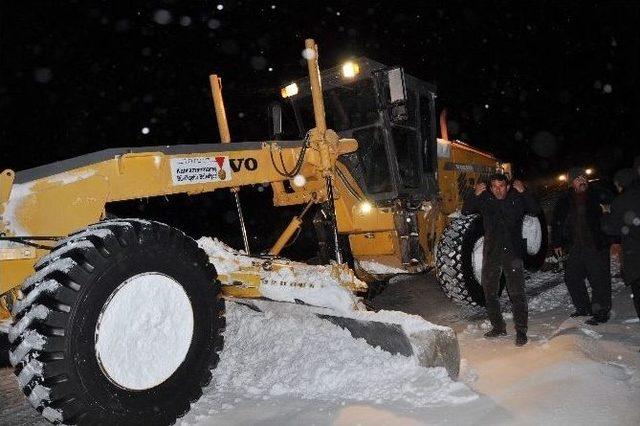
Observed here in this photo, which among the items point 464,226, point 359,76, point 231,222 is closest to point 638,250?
point 464,226

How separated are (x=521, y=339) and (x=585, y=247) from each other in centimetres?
151

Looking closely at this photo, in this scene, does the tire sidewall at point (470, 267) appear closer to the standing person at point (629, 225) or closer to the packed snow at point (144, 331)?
the standing person at point (629, 225)

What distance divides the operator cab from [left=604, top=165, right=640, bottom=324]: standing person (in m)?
2.21

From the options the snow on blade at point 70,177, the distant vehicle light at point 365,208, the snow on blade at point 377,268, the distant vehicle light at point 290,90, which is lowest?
the snow on blade at point 377,268

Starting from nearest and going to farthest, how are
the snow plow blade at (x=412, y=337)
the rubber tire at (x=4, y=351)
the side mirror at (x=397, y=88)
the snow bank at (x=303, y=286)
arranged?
the snow plow blade at (x=412, y=337) → the snow bank at (x=303, y=286) → the rubber tire at (x=4, y=351) → the side mirror at (x=397, y=88)

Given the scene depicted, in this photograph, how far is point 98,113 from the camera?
18906 mm

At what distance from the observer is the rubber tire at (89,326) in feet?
8.11

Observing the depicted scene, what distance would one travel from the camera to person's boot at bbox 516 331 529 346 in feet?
13.9

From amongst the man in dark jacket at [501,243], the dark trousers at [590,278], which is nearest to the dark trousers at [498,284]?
the man in dark jacket at [501,243]

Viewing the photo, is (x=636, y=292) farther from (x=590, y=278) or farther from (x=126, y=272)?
(x=126, y=272)

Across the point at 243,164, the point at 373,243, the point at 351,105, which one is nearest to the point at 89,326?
the point at 243,164

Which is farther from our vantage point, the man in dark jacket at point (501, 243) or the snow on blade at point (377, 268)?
the snow on blade at point (377, 268)

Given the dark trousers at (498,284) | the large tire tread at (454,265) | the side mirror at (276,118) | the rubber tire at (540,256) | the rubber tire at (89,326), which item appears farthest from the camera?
the rubber tire at (540,256)

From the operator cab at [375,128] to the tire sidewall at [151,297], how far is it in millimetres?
3213
